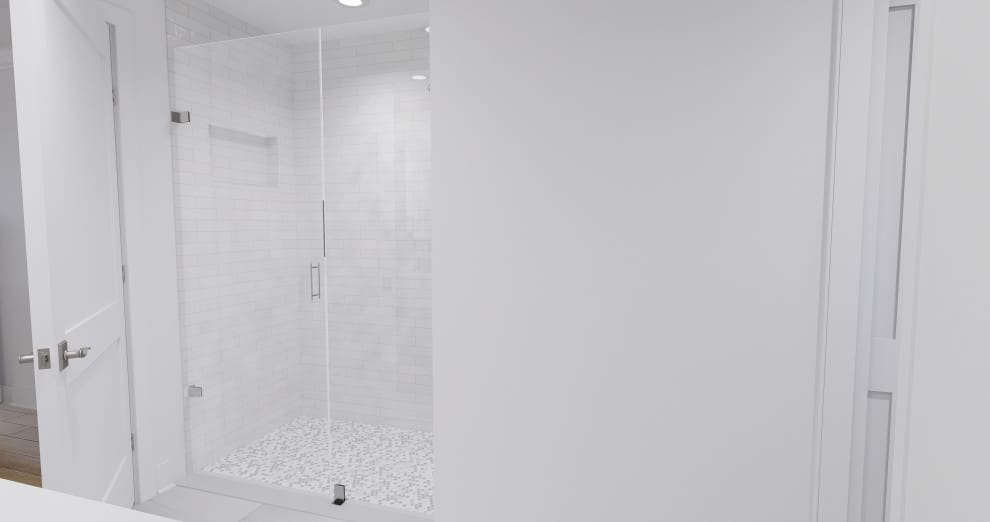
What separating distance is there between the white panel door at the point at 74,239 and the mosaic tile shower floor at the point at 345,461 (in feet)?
1.83

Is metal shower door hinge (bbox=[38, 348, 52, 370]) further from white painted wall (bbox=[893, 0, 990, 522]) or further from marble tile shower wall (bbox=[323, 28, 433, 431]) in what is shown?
white painted wall (bbox=[893, 0, 990, 522])

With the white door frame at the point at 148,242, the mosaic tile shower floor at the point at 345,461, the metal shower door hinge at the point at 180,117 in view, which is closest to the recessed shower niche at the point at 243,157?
the metal shower door hinge at the point at 180,117

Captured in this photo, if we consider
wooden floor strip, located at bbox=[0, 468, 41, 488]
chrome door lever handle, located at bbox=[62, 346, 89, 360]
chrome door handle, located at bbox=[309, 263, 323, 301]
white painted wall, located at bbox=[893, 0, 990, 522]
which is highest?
white painted wall, located at bbox=[893, 0, 990, 522]

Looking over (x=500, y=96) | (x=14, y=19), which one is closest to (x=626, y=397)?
(x=500, y=96)

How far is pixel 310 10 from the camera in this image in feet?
9.27

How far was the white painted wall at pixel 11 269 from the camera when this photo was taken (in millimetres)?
3559

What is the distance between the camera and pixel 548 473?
5.67ft

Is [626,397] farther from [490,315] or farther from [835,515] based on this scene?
[835,515]

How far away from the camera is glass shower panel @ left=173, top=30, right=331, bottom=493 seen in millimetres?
2631

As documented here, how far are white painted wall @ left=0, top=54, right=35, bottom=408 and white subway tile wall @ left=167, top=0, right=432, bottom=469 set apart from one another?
6.43 ft

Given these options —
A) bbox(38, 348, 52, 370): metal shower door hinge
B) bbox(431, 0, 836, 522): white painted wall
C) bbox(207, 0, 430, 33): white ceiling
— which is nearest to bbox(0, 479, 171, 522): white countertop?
bbox(38, 348, 52, 370): metal shower door hinge

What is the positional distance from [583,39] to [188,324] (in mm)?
2414

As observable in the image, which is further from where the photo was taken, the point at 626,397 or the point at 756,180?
the point at 626,397

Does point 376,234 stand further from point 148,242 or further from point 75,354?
point 75,354
